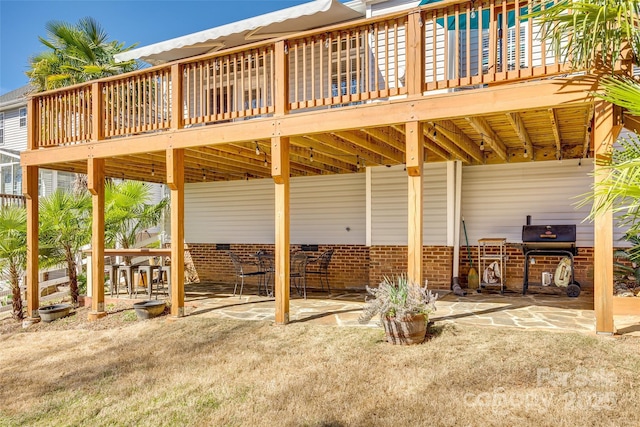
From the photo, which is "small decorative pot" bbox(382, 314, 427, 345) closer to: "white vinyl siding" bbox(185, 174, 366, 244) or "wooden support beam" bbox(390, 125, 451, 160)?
"wooden support beam" bbox(390, 125, 451, 160)

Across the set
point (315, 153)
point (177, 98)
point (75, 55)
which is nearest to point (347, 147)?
point (315, 153)

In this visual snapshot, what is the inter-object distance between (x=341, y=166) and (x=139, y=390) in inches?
226

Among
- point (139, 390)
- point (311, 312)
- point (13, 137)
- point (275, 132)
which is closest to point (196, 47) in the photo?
point (275, 132)

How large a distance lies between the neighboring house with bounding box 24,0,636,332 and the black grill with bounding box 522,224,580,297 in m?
0.56

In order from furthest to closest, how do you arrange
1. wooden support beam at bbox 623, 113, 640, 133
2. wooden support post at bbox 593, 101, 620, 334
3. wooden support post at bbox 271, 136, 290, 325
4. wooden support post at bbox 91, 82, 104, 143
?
wooden support post at bbox 91, 82, 104, 143
wooden support post at bbox 271, 136, 290, 325
wooden support beam at bbox 623, 113, 640, 133
wooden support post at bbox 593, 101, 620, 334

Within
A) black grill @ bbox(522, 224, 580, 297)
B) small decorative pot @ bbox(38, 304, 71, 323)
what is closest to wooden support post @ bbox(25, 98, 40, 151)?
small decorative pot @ bbox(38, 304, 71, 323)

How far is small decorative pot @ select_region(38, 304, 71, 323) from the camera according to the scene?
23.4 feet

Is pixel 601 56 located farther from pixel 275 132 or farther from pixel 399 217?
pixel 399 217

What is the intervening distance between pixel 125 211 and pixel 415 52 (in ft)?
23.5

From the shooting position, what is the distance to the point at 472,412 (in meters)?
3.13

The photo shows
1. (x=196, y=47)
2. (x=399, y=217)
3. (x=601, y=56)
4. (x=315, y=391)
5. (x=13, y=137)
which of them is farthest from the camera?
(x=13, y=137)

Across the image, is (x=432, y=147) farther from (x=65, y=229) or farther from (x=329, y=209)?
(x=65, y=229)

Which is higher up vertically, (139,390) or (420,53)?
(420,53)

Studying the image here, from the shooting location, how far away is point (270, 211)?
995 cm
